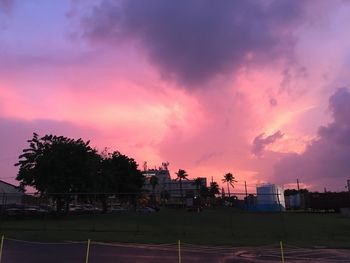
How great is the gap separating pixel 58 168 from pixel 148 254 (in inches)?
1557

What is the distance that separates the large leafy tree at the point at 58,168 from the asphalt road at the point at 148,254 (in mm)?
32322

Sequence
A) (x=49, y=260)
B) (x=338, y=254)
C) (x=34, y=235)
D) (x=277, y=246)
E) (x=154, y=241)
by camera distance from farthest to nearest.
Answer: (x=34, y=235) < (x=154, y=241) < (x=277, y=246) < (x=338, y=254) < (x=49, y=260)

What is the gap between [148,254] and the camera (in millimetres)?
23422

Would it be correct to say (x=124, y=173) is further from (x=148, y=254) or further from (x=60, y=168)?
(x=148, y=254)

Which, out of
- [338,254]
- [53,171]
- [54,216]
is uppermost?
[53,171]

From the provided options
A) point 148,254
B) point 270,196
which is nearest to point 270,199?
point 270,196

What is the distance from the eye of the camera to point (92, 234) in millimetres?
34812

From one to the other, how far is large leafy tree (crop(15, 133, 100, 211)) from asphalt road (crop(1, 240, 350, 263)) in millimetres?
32322

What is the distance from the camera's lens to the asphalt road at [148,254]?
21.2 meters

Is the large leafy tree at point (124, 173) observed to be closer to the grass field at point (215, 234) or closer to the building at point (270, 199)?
the building at point (270, 199)

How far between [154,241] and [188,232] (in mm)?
6351

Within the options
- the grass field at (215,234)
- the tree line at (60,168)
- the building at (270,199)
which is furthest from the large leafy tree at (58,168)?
the building at (270,199)

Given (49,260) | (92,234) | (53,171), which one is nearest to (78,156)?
(53,171)

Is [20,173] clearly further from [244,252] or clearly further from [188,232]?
[244,252]
